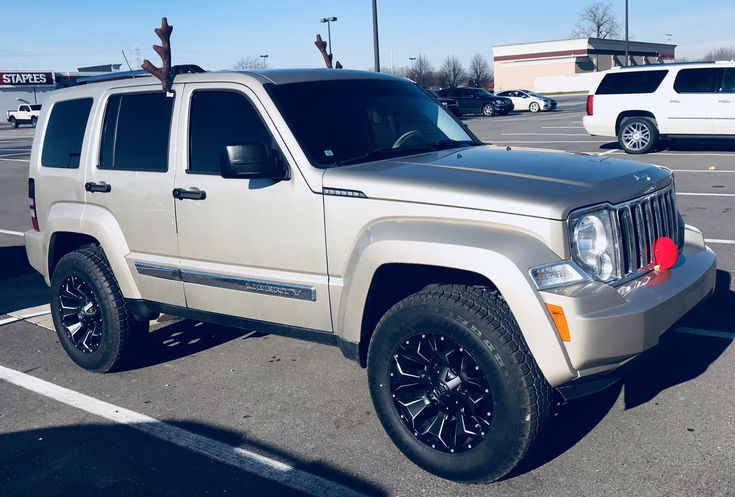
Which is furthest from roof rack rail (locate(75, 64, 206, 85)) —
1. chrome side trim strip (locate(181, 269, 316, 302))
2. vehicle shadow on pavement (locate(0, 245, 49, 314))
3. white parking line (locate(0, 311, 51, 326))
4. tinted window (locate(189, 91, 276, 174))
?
vehicle shadow on pavement (locate(0, 245, 49, 314))

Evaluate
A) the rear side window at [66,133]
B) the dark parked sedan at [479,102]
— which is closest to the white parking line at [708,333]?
the rear side window at [66,133]

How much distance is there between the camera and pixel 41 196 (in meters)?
5.76

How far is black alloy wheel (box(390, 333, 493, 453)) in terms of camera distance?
143 inches

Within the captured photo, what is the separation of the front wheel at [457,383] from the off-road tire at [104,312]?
2.13 m

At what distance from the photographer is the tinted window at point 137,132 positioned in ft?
16.2

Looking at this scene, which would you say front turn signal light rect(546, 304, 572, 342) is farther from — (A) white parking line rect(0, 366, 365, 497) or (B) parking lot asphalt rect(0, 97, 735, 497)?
(A) white parking line rect(0, 366, 365, 497)

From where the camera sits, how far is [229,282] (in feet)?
15.1

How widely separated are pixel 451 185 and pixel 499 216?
0.32m

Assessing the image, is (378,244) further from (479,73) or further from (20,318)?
(479,73)

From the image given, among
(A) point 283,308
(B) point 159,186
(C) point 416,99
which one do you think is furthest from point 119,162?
(C) point 416,99

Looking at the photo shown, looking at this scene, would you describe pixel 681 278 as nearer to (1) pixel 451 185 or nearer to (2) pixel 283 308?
(1) pixel 451 185

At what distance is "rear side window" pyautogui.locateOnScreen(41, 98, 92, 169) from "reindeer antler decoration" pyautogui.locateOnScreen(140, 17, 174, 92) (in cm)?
91

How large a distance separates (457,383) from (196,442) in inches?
62.0

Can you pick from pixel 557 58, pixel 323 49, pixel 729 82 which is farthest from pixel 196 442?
pixel 557 58
